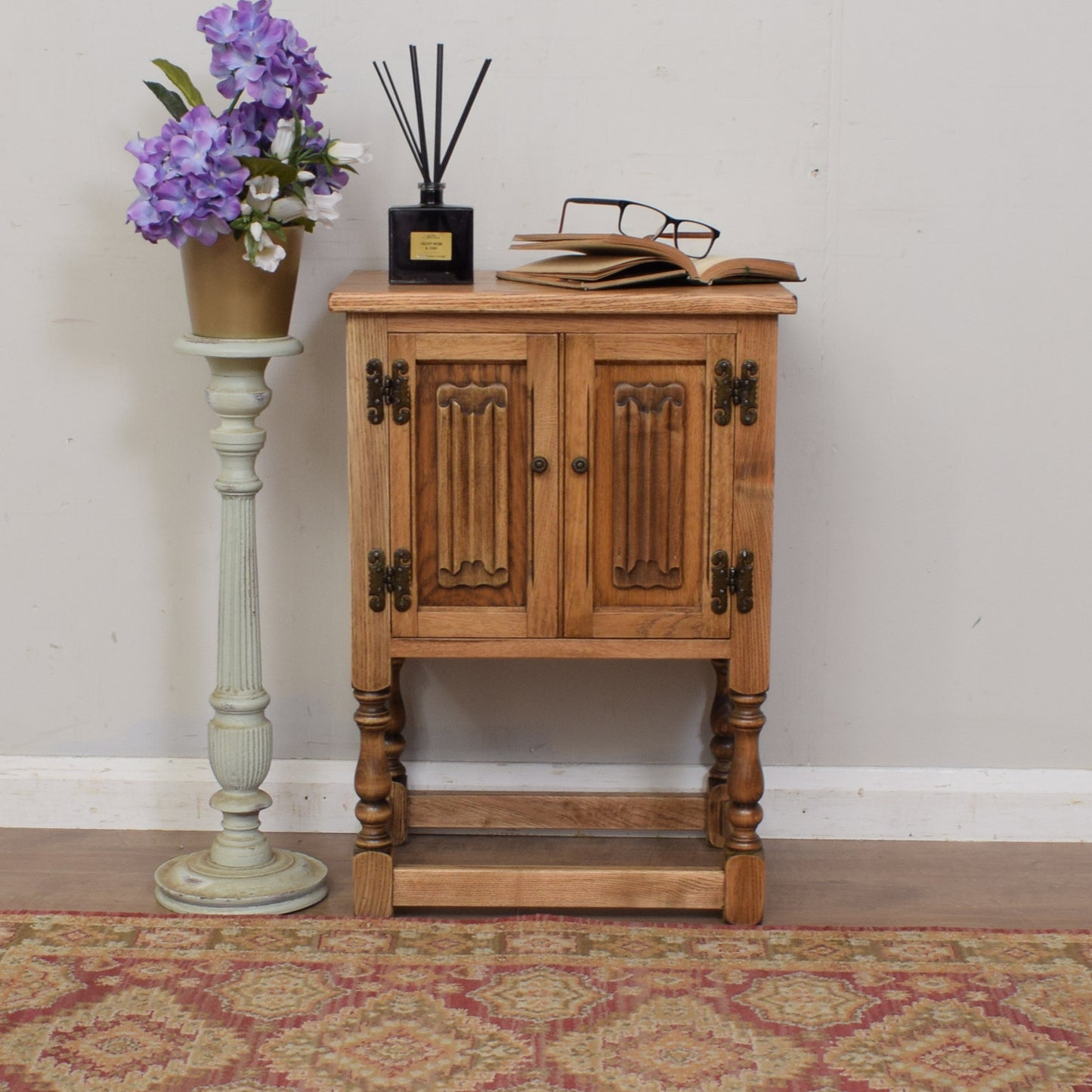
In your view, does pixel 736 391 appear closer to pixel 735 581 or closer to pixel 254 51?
pixel 735 581

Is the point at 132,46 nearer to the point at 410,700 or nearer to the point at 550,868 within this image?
the point at 410,700

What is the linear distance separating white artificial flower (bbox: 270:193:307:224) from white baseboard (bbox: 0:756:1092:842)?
112cm

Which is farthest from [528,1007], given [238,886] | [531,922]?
[238,886]

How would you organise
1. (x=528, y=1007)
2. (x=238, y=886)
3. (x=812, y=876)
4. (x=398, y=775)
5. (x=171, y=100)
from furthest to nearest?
1. (x=398, y=775)
2. (x=812, y=876)
3. (x=238, y=886)
4. (x=171, y=100)
5. (x=528, y=1007)

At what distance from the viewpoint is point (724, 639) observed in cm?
236

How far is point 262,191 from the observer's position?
90.1 inches

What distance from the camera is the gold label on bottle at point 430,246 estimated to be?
2.39 m

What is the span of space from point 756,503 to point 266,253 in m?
0.88

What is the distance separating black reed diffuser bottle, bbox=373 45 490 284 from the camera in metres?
2.39

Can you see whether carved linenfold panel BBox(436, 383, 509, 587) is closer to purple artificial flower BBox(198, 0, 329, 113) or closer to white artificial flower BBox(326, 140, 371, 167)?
white artificial flower BBox(326, 140, 371, 167)

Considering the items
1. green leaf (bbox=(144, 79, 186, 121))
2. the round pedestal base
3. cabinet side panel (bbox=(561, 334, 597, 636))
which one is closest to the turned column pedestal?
the round pedestal base

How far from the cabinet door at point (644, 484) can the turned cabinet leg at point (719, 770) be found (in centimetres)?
44

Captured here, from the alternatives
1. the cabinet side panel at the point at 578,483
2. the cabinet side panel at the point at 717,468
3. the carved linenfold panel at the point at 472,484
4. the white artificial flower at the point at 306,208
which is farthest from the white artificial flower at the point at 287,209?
the cabinet side panel at the point at 717,468

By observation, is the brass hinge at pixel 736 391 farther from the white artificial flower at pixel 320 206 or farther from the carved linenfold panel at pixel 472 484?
the white artificial flower at pixel 320 206
